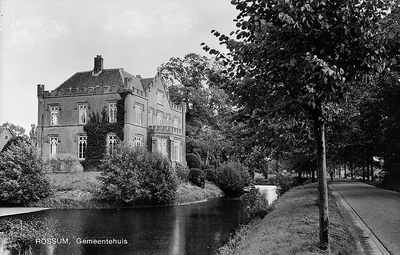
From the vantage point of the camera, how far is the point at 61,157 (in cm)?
3834

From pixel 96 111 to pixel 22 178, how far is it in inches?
481

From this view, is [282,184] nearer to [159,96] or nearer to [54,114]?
[159,96]

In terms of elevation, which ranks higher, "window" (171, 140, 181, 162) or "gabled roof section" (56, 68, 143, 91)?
"gabled roof section" (56, 68, 143, 91)

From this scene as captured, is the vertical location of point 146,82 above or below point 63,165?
above

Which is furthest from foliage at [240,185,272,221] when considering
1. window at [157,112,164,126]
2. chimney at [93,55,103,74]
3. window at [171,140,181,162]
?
chimney at [93,55,103,74]

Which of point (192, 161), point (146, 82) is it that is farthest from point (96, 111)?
point (192, 161)

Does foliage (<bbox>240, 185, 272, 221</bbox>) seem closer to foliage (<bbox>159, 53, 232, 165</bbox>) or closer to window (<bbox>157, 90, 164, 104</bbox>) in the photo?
window (<bbox>157, 90, 164, 104</bbox>)

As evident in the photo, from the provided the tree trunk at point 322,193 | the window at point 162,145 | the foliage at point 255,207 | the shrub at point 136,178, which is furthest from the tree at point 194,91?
the tree trunk at point 322,193

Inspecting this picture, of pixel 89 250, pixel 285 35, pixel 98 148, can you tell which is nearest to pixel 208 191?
pixel 98 148

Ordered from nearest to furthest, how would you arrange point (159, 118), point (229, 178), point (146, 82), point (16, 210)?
point (16, 210) < point (146, 82) < point (159, 118) < point (229, 178)

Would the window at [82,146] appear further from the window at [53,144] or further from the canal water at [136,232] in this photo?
the canal water at [136,232]

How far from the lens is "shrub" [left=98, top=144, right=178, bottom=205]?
28016 mm

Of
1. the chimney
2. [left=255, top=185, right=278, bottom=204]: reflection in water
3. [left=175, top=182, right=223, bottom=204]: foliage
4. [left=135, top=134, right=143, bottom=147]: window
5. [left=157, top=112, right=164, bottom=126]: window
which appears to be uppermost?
the chimney

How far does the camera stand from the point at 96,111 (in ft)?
126
